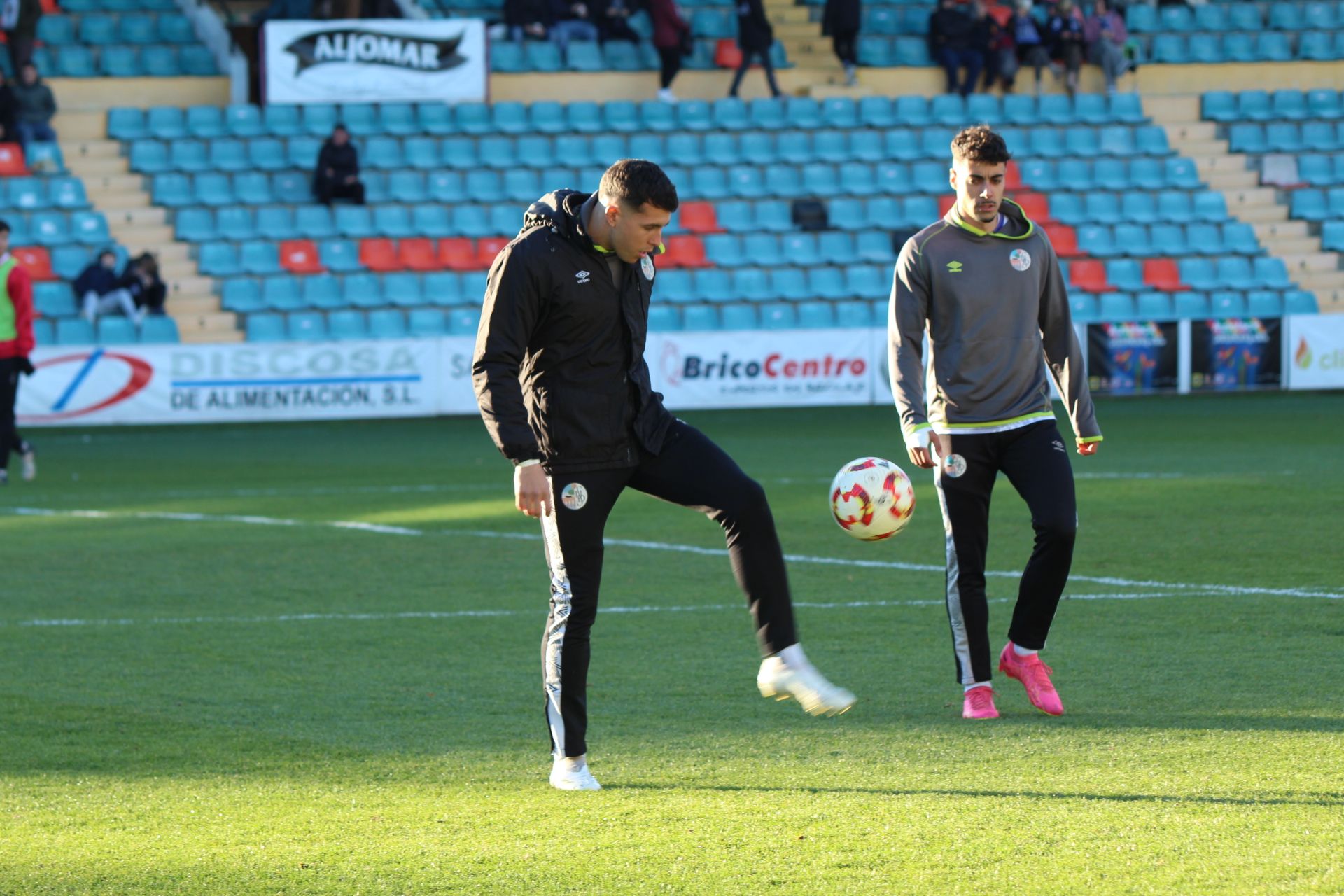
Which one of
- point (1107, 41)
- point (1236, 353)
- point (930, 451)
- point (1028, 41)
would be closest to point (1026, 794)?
point (930, 451)

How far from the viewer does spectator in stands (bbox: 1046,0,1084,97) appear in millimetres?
29078

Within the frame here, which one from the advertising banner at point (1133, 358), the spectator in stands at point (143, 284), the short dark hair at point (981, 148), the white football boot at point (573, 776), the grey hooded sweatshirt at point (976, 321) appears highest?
the short dark hair at point (981, 148)

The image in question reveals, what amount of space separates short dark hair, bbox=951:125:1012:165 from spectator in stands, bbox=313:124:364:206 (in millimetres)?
19916

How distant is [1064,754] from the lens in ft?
17.6

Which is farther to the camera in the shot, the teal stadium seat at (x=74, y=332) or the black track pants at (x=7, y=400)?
the teal stadium seat at (x=74, y=332)

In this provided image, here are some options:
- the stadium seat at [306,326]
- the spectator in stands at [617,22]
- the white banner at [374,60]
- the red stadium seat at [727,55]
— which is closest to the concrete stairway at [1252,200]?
the red stadium seat at [727,55]

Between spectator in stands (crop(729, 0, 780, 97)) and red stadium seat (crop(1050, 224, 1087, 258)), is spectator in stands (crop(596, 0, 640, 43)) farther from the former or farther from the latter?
red stadium seat (crop(1050, 224, 1087, 258))

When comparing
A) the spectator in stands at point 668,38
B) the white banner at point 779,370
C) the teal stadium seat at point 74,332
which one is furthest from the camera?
the spectator in stands at point 668,38

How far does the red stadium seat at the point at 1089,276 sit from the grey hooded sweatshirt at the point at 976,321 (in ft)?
67.5

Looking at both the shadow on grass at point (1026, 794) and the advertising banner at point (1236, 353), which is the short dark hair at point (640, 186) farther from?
the advertising banner at point (1236, 353)

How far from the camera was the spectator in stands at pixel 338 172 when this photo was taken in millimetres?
24828

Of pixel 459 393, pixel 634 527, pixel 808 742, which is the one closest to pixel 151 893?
pixel 808 742

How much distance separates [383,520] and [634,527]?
1.84 m

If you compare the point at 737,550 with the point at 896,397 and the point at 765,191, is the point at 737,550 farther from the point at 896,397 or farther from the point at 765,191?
the point at 765,191
